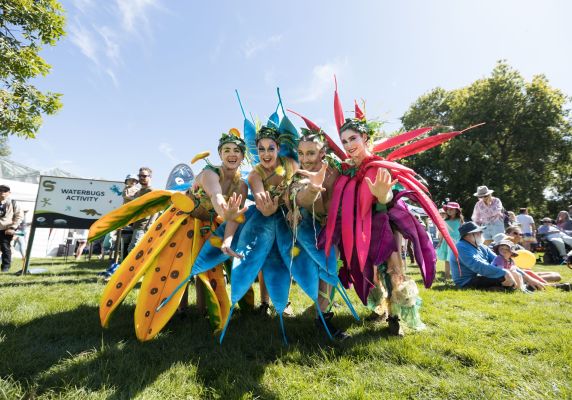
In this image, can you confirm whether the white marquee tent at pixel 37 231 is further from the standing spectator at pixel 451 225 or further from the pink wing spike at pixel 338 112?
the standing spectator at pixel 451 225

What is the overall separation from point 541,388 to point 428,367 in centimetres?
57

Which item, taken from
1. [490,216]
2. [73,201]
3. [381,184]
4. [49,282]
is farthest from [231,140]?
[490,216]

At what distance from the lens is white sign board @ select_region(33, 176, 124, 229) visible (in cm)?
633

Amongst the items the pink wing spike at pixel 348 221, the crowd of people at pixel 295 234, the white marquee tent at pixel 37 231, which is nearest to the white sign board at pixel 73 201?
the crowd of people at pixel 295 234

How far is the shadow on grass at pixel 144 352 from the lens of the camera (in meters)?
1.69

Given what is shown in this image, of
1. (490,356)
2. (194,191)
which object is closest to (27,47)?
(194,191)

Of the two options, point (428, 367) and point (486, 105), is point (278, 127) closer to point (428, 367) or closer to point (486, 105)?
point (428, 367)

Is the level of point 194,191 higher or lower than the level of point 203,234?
higher

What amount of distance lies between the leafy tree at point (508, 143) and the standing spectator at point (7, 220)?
20353 mm

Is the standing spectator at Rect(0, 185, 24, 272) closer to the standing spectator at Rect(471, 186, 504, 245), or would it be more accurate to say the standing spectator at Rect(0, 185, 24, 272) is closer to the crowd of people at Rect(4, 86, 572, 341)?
the crowd of people at Rect(4, 86, 572, 341)

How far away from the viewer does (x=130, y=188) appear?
5824mm

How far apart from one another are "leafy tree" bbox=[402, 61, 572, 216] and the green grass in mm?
18113

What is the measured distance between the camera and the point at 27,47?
7320mm

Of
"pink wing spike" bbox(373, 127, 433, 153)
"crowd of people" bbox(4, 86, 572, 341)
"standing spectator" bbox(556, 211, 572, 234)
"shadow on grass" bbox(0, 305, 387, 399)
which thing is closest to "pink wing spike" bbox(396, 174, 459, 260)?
"crowd of people" bbox(4, 86, 572, 341)
